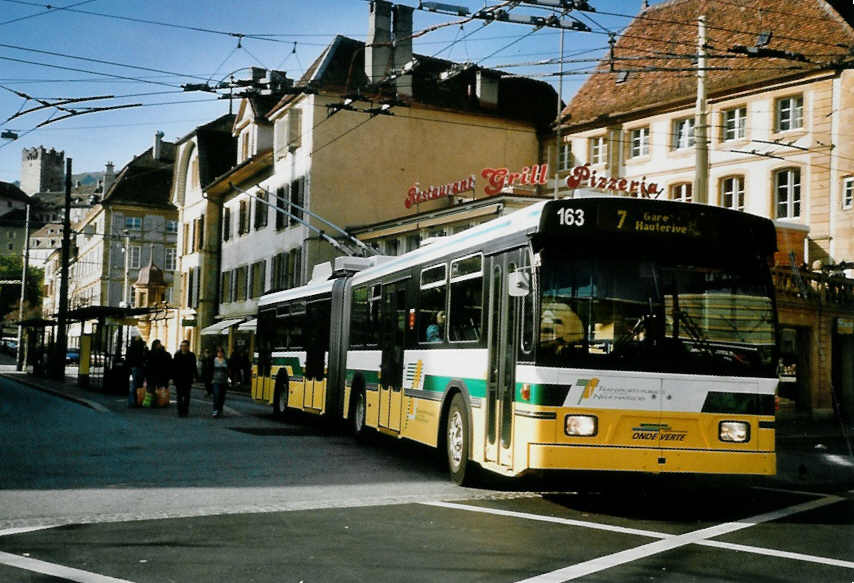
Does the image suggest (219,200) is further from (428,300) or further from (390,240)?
(428,300)

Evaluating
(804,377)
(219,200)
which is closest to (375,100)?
(804,377)

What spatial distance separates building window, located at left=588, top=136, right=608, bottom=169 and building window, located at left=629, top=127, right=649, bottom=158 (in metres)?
1.34

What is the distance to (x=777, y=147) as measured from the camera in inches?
1565

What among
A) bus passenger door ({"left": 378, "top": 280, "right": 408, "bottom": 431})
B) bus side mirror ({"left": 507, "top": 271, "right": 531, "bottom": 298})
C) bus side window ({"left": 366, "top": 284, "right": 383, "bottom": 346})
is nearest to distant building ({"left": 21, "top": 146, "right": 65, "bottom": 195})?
bus side window ({"left": 366, "top": 284, "right": 383, "bottom": 346})

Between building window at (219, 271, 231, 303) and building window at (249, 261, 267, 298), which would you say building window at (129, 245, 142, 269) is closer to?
building window at (219, 271, 231, 303)

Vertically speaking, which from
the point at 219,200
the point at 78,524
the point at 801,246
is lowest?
the point at 78,524

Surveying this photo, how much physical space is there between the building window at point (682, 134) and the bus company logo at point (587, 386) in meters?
34.1

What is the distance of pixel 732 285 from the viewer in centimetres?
1073

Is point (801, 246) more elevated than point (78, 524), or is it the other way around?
point (801, 246)

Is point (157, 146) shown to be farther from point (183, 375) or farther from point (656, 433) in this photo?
point (656, 433)

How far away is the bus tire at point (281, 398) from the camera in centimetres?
2376

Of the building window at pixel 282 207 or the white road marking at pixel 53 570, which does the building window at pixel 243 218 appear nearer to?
the building window at pixel 282 207

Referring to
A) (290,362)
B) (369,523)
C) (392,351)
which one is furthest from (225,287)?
(369,523)

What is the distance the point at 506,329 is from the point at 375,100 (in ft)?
35.1
